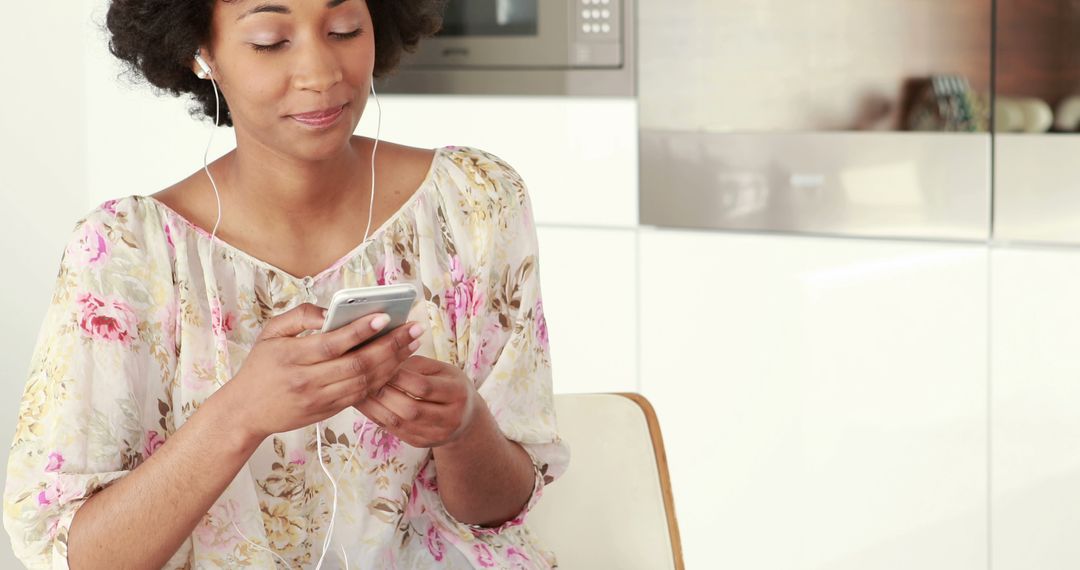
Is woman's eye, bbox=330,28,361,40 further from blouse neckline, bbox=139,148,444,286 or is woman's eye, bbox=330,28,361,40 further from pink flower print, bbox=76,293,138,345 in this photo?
pink flower print, bbox=76,293,138,345

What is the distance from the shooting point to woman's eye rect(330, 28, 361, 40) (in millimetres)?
1303

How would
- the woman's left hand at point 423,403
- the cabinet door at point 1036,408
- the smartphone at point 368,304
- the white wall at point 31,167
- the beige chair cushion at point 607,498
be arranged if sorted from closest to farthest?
the smartphone at point 368,304 → the woman's left hand at point 423,403 → the beige chair cushion at point 607,498 → the cabinet door at point 1036,408 → the white wall at point 31,167

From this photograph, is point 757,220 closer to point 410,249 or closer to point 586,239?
point 586,239

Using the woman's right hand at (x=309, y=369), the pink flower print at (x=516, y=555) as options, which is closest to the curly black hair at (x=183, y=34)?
the woman's right hand at (x=309, y=369)

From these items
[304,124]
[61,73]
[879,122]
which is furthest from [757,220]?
[61,73]

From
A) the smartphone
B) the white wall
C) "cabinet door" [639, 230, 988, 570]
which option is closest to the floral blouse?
the smartphone

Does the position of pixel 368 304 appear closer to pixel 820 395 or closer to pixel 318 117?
pixel 318 117

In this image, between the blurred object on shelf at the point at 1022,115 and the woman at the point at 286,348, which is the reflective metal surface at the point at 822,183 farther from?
the woman at the point at 286,348

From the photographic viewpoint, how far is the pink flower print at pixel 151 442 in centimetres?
128

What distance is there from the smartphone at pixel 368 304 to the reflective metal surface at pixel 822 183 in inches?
53.1

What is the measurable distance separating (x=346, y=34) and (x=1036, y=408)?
4.39ft

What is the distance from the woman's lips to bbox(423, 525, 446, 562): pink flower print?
1.43ft

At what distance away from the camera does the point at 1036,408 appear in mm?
2113

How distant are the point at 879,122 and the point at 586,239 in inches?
22.7
